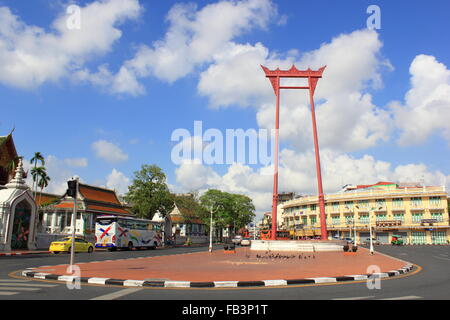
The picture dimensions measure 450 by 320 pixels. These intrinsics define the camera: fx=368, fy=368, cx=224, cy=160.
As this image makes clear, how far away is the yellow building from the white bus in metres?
36.8

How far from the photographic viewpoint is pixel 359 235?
261ft

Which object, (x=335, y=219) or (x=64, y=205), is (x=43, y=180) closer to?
(x=64, y=205)

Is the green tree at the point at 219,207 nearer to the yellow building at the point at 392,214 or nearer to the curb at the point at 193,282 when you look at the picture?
the yellow building at the point at 392,214

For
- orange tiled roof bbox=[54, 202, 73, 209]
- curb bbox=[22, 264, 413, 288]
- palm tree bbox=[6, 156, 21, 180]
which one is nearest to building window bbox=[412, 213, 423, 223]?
orange tiled roof bbox=[54, 202, 73, 209]

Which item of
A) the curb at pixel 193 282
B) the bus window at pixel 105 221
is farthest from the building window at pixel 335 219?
the curb at pixel 193 282

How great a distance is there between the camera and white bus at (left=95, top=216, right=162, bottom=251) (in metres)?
35.0

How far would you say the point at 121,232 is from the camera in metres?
35.8

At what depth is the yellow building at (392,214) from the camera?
240 ft

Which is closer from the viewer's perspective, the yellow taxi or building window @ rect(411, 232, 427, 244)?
the yellow taxi

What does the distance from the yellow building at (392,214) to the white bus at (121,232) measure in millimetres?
36803

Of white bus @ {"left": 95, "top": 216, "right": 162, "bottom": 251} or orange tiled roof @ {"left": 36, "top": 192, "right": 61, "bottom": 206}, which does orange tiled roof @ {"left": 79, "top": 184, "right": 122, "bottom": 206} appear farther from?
white bus @ {"left": 95, "top": 216, "right": 162, "bottom": 251}
